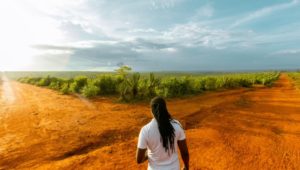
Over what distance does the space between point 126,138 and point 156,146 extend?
4.26 meters

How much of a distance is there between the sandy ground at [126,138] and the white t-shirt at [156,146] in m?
2.38

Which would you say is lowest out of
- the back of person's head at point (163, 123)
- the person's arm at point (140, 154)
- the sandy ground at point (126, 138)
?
the sandy ground at point (126, 138)

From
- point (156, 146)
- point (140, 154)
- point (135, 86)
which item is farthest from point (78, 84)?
point (156, 146)

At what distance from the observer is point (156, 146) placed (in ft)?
7.55

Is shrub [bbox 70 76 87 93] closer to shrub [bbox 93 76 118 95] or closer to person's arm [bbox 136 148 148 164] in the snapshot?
shrub [bbox 93 76 118 95]

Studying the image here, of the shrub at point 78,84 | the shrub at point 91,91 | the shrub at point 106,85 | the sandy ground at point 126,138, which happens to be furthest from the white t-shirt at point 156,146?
the shrub at point 78,84

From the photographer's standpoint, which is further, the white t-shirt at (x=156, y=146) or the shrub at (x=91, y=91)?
the shrub at (x=91, y=91)

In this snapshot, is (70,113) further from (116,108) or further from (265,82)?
(265,82)

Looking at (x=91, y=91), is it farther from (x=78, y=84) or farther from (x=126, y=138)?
(x=126, y=138)

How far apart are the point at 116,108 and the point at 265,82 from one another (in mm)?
22457

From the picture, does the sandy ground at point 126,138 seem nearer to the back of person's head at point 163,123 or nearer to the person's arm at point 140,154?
the person's arm at point 140,154

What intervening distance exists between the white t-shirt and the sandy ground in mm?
2380

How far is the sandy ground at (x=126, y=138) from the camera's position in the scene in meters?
4.83

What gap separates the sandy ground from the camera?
15.9ft
